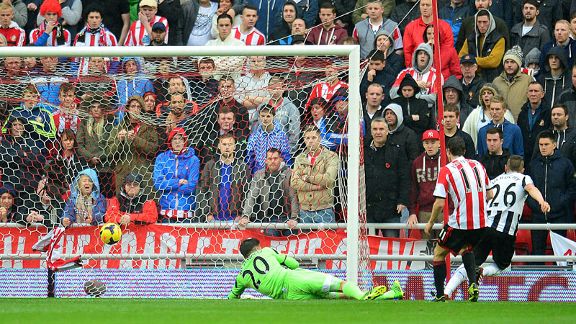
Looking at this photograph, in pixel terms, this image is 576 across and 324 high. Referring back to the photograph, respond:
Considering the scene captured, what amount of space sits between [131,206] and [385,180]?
10.9 ft

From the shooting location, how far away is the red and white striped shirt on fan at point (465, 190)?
45.2 ft

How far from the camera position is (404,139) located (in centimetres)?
1662

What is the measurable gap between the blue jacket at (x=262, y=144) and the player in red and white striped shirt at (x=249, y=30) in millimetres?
3373

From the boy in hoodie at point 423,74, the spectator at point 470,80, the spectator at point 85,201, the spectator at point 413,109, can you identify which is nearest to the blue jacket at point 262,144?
the spectator at point 85,201

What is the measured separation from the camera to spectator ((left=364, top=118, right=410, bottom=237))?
16.4m

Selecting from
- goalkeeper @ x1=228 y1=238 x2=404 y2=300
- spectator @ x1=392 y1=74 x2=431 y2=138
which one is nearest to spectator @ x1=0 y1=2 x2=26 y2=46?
spectator @ x1=392 y1=74 x2=431 y2=138

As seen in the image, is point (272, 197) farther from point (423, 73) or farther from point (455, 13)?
point (455, 13)

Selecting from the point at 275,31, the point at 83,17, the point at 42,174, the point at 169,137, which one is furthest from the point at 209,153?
the point at 83,17

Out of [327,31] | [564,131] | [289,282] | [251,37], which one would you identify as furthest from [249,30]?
[289,282]

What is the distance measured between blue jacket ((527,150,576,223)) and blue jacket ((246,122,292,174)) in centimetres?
329

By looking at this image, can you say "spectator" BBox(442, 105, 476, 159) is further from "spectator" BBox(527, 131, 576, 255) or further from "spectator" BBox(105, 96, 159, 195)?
"spectator" BBox(105, 96, 159, 195)

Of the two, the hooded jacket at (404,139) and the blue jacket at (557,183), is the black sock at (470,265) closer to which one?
the blue jacket at (557,183)

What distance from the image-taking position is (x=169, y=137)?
1592 centimetres

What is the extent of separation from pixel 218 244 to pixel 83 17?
5.82m
